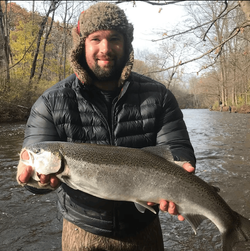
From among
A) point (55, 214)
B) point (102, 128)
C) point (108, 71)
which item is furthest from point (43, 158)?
point (55, 214)

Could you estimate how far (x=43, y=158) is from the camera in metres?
1.83

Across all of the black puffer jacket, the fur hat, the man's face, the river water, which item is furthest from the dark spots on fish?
the river water

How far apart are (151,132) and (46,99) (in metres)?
1.04

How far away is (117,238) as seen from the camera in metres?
2.27

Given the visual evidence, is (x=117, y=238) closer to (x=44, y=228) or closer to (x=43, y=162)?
(x=43, y=162)

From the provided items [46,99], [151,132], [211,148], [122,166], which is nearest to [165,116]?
[151,132]

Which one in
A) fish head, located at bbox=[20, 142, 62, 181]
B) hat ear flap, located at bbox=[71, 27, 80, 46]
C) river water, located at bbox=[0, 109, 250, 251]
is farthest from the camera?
river water, located at bbox=[0, 109, 250, 251]

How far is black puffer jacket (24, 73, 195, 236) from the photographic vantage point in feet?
7.28

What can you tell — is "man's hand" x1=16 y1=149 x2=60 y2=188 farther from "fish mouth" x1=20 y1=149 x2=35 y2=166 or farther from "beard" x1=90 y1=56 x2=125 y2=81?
"beard" x1=90 y1=56 x2=125 y2=81

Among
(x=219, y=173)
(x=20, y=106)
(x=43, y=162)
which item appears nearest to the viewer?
(x=43, y=162)

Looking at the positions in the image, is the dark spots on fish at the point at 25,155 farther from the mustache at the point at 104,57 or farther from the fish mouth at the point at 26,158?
the mustache at the point at 104,57

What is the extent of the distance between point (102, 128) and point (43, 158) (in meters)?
0.63

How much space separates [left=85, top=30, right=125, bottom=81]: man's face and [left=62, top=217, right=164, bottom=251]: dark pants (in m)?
1.51

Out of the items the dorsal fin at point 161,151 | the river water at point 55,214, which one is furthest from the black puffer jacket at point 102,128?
the river water at point 55,214
